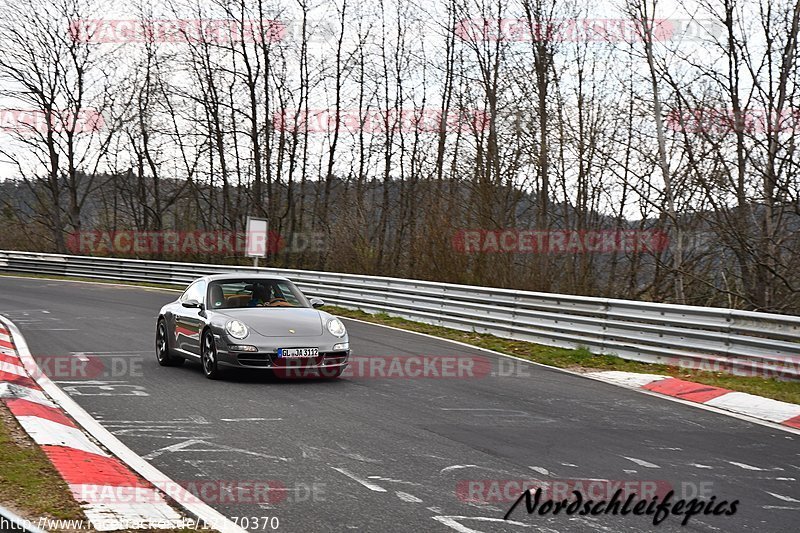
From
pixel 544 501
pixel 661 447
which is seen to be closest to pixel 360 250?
pixel 661 447

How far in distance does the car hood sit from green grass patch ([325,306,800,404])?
4.54m

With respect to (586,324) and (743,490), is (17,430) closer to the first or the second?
(743,490)

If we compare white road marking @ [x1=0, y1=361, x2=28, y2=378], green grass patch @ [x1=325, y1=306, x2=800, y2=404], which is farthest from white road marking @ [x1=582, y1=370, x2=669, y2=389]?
white road marking @ [x1=0, y1=361, x2=28, y2=378]

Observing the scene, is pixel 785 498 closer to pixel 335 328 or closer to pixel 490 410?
pixel 490 410

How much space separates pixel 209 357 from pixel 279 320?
1001mm

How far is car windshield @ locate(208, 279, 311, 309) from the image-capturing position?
453 inches

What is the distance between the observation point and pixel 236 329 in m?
10.6

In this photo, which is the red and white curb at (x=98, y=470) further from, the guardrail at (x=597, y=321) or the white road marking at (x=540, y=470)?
the guardrail at (x=597, y=321)

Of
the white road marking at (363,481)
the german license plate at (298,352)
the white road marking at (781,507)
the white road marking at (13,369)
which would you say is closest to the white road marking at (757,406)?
the white road marking at (781,507)

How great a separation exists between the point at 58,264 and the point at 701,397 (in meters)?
31.1

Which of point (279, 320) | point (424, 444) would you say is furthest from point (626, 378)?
point (424, 444)

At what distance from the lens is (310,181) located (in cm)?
3888

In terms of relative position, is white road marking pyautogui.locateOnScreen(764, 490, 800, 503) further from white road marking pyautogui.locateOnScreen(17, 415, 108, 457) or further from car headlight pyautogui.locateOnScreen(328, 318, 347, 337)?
car headlight pyautogui.locateOnScreen(328, 318, 347, 337)

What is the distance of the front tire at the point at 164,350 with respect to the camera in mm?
12203
